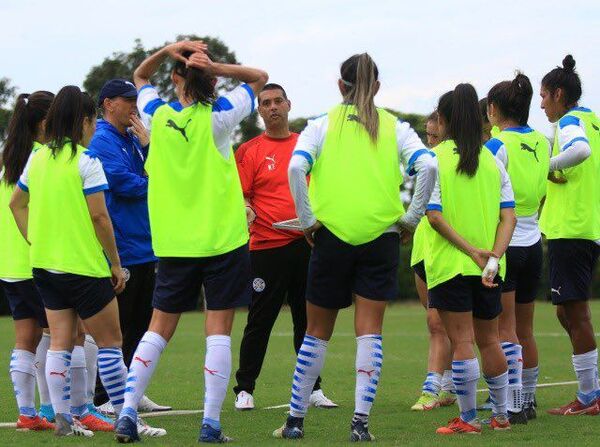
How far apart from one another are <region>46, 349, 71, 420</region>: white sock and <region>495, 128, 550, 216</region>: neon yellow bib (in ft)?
10.5

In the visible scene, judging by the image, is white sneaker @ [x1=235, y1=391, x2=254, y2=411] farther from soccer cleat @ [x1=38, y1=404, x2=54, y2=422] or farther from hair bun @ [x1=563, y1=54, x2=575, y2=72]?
hair bun @ [x1=563, y1=54, x2=575, y2=72]

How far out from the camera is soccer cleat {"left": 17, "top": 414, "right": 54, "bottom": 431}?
25.3 ft

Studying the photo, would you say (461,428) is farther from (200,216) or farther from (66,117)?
(66,117)

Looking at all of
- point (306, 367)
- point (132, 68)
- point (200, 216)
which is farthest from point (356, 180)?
point (132, 68)

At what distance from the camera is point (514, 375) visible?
26.6ft

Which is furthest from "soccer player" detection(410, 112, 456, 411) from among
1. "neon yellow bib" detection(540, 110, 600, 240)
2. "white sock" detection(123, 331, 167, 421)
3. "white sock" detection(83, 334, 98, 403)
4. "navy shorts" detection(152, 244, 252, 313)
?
"white sock" detection(123, 331, 167, 421)

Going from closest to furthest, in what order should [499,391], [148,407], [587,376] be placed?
1. [499,391]
2. [587,376]
3. [148,407]

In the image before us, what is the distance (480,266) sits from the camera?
286 inches

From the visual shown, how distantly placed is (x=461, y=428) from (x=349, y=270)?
129 cm

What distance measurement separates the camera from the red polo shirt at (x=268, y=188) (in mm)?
9469

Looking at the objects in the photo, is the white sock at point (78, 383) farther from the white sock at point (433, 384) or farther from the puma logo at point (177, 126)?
the white sock at point (433, 384)

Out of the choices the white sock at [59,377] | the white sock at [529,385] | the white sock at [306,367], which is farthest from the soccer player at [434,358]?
the white sock at [59,377]

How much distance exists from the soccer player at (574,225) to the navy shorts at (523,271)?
0.39m

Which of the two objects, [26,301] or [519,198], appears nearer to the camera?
[26,301]
